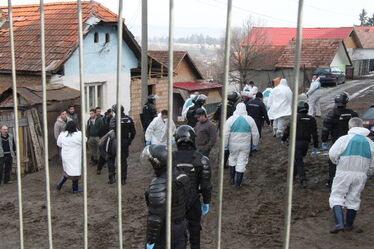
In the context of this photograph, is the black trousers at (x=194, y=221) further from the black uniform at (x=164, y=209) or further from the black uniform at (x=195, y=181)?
the black uniform at (x=164, y=209)

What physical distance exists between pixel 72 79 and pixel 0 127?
4383 mm

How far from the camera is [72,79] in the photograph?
1502 cm

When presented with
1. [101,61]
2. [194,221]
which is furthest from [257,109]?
[101,61]

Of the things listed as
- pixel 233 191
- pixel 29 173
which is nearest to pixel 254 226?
pixel 233 191

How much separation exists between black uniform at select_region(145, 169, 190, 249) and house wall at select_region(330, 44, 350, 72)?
120 ft

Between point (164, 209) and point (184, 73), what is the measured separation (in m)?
23.8

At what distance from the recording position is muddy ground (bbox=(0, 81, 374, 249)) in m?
6.68

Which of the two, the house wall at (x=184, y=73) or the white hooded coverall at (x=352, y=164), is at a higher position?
the house wall at (x=184, y=73)

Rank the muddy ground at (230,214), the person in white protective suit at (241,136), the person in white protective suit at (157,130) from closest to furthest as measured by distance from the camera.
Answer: the muddy ground at (230,214) → the person in white protective suit at (241,136) → the person in white protective suit at (157,130)

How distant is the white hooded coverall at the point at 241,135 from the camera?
8.74 meters

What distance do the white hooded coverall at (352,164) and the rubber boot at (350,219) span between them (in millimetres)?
123

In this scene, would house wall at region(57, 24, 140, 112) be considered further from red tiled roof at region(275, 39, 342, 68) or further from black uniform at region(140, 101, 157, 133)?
red tiled roof at region(275, 39, 342, 68)

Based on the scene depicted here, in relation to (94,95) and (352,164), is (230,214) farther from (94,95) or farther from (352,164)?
(94,95)

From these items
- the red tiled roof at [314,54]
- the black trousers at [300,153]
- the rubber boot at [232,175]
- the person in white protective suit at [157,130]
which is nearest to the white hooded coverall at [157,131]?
the person in white protective suit at [157,130]
